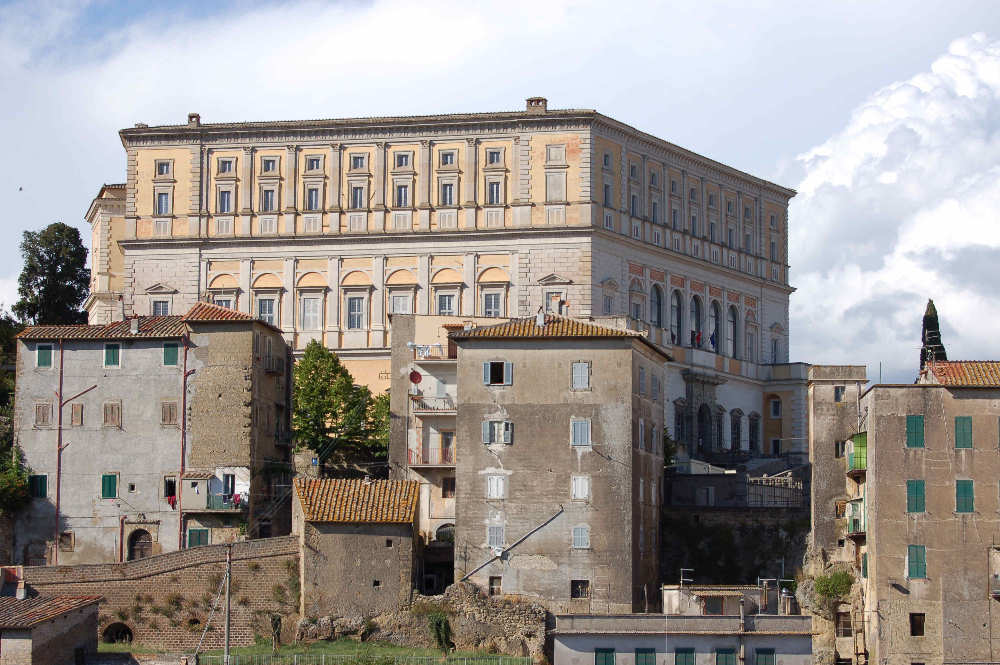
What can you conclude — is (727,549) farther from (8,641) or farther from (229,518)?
(8,641)

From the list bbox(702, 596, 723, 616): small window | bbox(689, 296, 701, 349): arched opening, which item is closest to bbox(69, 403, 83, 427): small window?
bbox(702, 596, 723, 616): small window

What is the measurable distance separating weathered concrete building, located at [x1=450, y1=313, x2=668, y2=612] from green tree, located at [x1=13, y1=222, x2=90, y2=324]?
4875 cm

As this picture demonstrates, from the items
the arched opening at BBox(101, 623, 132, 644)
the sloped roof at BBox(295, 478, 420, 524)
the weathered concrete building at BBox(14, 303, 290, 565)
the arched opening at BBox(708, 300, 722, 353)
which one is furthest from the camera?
the arched opening at BBox(708, 300, 722, 353)

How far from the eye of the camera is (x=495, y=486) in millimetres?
71438

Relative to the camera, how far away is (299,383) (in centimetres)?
9250

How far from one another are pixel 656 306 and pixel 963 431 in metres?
44.4

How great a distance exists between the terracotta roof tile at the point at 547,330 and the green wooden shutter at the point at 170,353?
1105cm

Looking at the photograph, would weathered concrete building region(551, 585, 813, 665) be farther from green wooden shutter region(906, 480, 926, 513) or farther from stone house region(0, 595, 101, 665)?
stone house region(0, 595, 101, 665)

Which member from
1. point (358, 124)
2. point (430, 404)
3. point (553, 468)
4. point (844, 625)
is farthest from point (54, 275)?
point (844, 625)

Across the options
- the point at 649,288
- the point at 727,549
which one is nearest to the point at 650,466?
the point at 727,549

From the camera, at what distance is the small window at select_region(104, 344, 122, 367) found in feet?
258

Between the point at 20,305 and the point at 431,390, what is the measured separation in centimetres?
4299

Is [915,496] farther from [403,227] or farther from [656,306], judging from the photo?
[403,227]

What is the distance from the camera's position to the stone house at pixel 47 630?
216 ft
